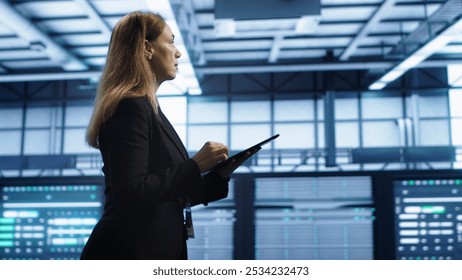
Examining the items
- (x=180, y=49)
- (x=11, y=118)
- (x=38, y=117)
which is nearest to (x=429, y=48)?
(x=180, y=49)

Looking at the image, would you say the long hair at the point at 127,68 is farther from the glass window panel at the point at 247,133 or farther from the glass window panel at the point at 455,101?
the glass window panel at the point at 455,101

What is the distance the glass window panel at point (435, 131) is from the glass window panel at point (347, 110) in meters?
1.62

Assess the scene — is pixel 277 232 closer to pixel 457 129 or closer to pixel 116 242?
pixel 116 242

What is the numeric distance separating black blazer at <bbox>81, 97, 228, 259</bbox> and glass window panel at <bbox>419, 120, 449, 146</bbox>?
11967 mm

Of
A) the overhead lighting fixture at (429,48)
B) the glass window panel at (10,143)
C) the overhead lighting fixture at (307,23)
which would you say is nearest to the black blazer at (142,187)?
the overhead lighting fixture at (307,23)

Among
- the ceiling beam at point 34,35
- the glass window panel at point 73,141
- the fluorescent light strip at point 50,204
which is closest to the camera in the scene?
the fluorescent light strip at point 50,204

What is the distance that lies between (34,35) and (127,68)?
7899mm

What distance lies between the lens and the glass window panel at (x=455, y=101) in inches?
466

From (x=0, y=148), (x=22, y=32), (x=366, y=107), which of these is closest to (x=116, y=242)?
(x=22, y=32)

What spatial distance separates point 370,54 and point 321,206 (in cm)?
875

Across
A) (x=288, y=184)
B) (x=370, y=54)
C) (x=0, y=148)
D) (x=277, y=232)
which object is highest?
(x=370, y=54)

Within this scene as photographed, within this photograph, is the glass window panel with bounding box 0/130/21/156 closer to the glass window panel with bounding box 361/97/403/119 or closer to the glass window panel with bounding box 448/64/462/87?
the glass window panel with bounding box 361/97/403/119

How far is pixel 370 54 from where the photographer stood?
34.4 feet

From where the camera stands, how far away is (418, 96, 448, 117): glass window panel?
1191cm
